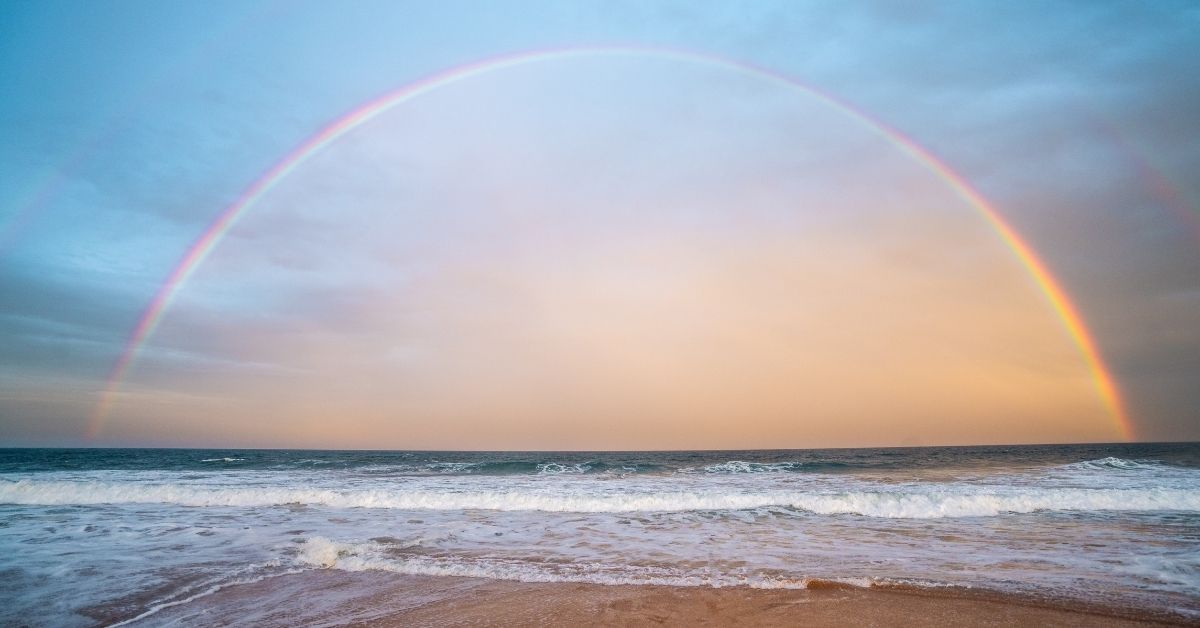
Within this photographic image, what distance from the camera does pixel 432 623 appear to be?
20.6ft

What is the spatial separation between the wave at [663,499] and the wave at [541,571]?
26.0 feet

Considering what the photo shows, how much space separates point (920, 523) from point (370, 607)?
13192 millimetres

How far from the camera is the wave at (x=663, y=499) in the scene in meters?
16.7

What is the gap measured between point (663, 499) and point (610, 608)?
41.3 ft

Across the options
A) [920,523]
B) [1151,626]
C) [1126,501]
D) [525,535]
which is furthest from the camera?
[1126,501]

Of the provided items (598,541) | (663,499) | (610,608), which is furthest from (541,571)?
(663,499)

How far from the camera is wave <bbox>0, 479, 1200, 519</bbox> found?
16.7 meters

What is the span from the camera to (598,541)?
11.8 metres

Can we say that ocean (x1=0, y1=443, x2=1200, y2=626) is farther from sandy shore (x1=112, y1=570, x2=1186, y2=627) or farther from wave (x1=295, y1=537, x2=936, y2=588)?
sandy shore (x1=112, y1=570, x2=1186, y2=627)

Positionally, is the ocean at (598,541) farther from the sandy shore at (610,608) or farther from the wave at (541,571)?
the sandy shore at (610,608)

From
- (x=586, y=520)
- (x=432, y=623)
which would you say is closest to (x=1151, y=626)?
(x=432, y=623)

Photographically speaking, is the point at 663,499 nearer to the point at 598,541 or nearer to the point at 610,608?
the point at 598,541

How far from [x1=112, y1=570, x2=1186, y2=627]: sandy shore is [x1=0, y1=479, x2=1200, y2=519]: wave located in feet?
32.2

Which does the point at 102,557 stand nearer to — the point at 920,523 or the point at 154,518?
the point at 154,518
